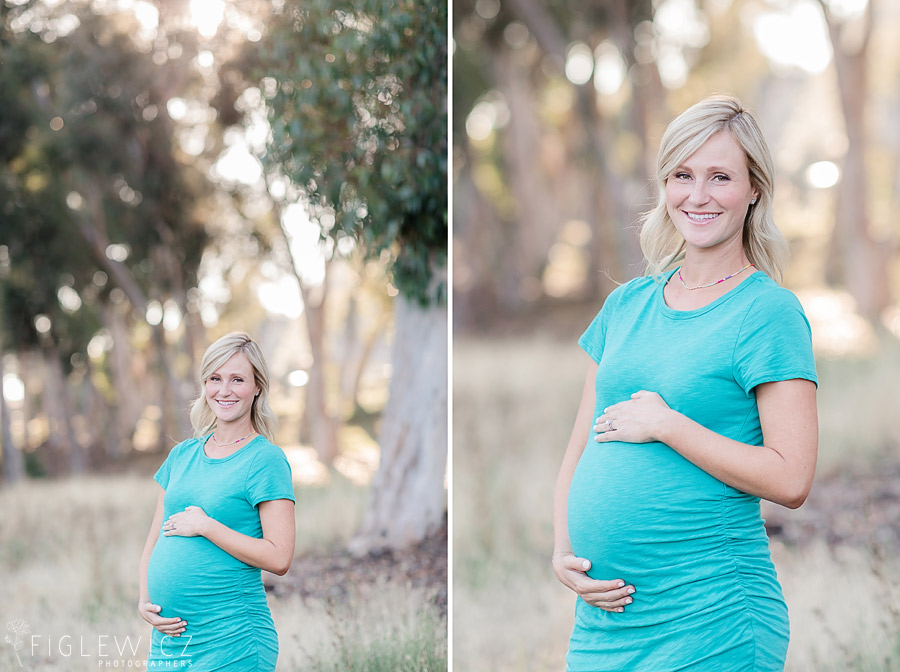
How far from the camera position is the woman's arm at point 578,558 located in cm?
176

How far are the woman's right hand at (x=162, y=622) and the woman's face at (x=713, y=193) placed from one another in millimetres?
1802

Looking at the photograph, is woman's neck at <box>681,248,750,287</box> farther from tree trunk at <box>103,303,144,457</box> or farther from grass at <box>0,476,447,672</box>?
tree trunk at <box>103,303,144,457</box>

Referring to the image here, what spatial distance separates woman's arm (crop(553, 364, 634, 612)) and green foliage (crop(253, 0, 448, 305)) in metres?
1.75

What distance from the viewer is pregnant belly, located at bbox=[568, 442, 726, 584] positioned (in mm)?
1671

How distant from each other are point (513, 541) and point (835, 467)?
6.64 ft

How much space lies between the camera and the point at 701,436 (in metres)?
1.60

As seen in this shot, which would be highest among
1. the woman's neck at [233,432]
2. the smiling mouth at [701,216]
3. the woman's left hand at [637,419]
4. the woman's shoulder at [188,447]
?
the smiling mouth at [701,216]

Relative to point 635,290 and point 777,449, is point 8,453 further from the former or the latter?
point 777,449

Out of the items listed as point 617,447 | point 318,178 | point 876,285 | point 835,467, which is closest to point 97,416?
point 318,178

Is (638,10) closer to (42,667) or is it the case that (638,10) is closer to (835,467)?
(835,467)

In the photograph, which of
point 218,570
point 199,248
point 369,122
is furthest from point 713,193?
point 199,248

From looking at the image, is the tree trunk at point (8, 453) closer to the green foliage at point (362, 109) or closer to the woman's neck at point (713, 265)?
the green foliage at point (362, 109)

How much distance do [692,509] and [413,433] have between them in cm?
226

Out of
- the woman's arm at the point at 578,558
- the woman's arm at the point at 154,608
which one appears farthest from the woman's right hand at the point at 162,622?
the woman's arm at the point at 578,558
